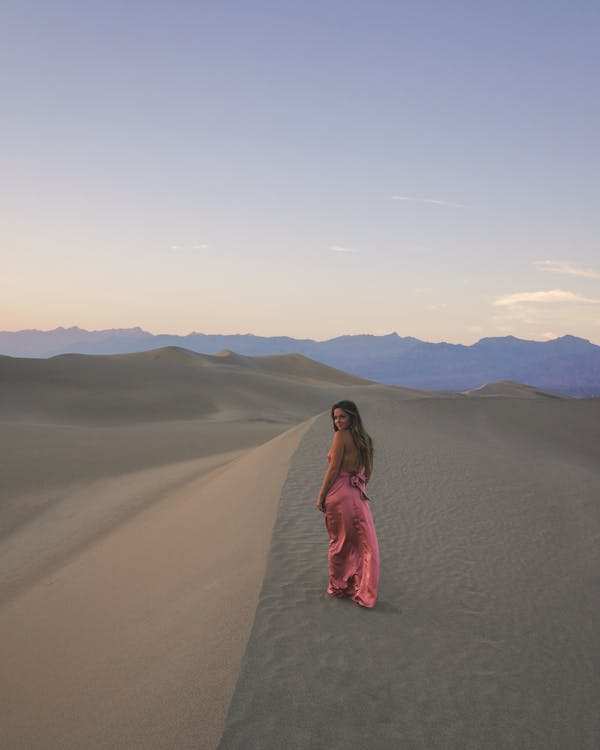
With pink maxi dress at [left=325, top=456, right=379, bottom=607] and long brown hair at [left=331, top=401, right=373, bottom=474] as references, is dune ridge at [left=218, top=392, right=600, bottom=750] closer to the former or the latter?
pink maxi dress at [left=325, top=456, right=379, bottom=607]

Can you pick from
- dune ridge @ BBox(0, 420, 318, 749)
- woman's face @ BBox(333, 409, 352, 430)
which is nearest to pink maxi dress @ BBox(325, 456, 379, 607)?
woman's face @ BBox(333, 409, 352, 430)

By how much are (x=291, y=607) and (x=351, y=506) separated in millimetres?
1174

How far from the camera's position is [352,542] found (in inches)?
238

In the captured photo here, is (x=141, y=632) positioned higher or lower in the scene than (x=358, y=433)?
lower

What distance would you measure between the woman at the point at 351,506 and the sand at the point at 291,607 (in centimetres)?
35

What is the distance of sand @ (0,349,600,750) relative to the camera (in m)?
4.43

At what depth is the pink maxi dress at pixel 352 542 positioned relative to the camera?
19.5 feet

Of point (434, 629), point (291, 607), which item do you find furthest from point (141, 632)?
point (434, 629)

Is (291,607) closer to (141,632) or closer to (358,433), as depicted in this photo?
(141,632)

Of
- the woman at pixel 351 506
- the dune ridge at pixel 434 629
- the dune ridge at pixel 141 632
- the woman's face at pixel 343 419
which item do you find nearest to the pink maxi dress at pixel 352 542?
the woman at pixel 351 506

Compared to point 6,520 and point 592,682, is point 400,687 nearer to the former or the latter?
point 592,682

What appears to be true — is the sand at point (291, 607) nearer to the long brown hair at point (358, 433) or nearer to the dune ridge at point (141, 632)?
the dune ridge at point (141, 632)

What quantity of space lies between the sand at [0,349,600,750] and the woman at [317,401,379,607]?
351 mm

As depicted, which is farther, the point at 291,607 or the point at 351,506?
the point at 351,506
